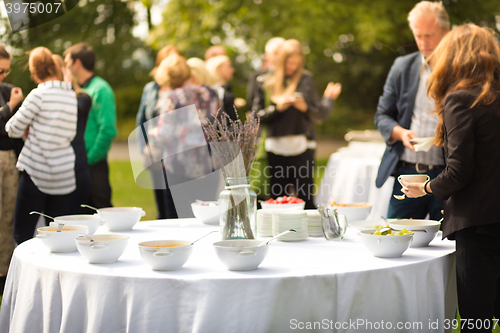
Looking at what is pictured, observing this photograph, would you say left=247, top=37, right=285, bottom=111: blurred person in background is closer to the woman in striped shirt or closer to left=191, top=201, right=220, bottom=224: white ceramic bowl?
the woman in striped shirt

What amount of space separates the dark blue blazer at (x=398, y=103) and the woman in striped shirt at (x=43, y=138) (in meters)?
2.02

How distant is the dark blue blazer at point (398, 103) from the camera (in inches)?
129

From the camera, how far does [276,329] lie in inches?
64.4

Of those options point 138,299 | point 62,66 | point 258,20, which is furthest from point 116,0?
point 138,299

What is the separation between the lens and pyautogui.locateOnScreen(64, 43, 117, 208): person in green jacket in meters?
4.31

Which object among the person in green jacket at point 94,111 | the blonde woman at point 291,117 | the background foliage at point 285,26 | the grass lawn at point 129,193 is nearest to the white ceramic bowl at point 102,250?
the person in green jacket at point 94,111

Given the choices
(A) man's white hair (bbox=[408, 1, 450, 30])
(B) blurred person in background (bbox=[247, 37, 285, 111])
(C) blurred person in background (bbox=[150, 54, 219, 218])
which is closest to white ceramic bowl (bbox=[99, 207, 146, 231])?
(C) blurred person in background (bbox=[150, 54, 219, 218])

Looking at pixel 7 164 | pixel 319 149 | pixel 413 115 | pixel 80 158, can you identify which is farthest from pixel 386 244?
pixel 319 149

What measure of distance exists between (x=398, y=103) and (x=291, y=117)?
1.94 meters

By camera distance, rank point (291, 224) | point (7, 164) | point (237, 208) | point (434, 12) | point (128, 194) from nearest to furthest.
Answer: point (237, 208), point (291, 224), point (434, 12), point (7, 164), point (128, 194)

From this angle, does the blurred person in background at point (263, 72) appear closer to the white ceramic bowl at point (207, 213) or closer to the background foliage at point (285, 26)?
the white ceramic bowl at point (207, 213)

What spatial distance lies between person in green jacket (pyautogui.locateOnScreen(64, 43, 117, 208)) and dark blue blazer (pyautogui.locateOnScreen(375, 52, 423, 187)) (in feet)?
7.03

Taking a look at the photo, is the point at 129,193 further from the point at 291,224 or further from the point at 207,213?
the point at 291,224

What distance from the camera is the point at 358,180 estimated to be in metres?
5.14
